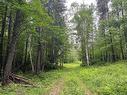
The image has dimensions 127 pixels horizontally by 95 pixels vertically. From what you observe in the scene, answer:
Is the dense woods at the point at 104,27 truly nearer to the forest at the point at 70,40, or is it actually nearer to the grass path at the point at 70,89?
the forest at the point at 70,40

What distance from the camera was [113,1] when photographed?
135 feet

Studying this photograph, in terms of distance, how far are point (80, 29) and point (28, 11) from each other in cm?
3257

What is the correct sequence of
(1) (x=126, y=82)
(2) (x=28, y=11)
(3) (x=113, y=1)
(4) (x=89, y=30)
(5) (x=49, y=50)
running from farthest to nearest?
(4) (x=89, y=30) → (5) (x=49, y=50) → (3) (x=113, y=1) → (2) (x=28, y=11) → (1) (x=126, y=82)

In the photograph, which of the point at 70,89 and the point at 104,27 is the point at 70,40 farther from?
the point at 70,89

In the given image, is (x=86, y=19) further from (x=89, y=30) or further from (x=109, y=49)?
Answer: (x=109, y=49)

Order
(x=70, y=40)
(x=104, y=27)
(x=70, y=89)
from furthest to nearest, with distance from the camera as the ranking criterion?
(x=70, y=40) → (x=104, y=27) → (x=70, y=89)

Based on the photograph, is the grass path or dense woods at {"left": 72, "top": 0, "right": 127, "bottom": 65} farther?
dense woods at {"left": 72, "top": 0, "right": 127, "bottom": 65}

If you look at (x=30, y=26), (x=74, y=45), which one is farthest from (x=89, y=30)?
(x=30, y=26)

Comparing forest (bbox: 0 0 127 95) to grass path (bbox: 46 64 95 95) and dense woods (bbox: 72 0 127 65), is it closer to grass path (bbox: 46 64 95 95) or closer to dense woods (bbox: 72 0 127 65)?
dense woods (bbox: 72 0 127 65)

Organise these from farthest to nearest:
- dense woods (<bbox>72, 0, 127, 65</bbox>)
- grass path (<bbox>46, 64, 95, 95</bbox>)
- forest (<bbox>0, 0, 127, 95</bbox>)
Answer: dense woods (<bbox>72, 0, 127, 65</bbox>) < forest (<bbox>0, 0, 127, 95</bbox>) < grass path (<bbox>46, 64, 95, 95</bbox>)

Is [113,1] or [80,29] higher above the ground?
[113,1]

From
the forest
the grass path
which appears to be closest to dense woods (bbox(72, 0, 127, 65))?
the forest

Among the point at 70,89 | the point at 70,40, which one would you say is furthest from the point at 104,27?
the point at 70,89

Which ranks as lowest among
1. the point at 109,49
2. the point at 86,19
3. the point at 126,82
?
the point at 126,82
